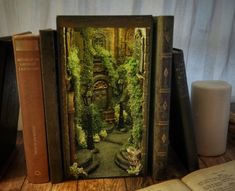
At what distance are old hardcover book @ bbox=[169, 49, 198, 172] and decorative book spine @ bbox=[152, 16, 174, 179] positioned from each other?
0.14ft

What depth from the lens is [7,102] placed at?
0.61m

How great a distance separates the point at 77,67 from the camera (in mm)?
524

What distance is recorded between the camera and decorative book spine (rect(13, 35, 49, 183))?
51 cm

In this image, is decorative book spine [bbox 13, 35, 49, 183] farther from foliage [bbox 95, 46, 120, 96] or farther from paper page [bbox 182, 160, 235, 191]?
paper page [bbox 182, 160, 235, 191]

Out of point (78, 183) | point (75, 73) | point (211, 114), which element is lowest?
point (78, 183)

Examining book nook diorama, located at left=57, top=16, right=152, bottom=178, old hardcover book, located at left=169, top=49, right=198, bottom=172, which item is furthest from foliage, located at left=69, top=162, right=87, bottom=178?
old hardcover book, located at left=169, top=49, right=198, bottom=172

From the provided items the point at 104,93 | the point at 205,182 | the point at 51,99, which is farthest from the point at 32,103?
the point at 205,182

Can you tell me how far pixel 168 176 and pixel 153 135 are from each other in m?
0.10

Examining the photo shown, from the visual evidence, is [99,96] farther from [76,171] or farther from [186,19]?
[186,19]

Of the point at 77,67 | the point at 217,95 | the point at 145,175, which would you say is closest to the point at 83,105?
the point at 77,67

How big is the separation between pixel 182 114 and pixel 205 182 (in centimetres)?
14

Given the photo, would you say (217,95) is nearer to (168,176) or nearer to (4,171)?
(168,176)

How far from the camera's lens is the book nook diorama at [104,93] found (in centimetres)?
51

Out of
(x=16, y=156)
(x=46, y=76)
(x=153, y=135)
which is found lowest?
(x=16, y=156)
